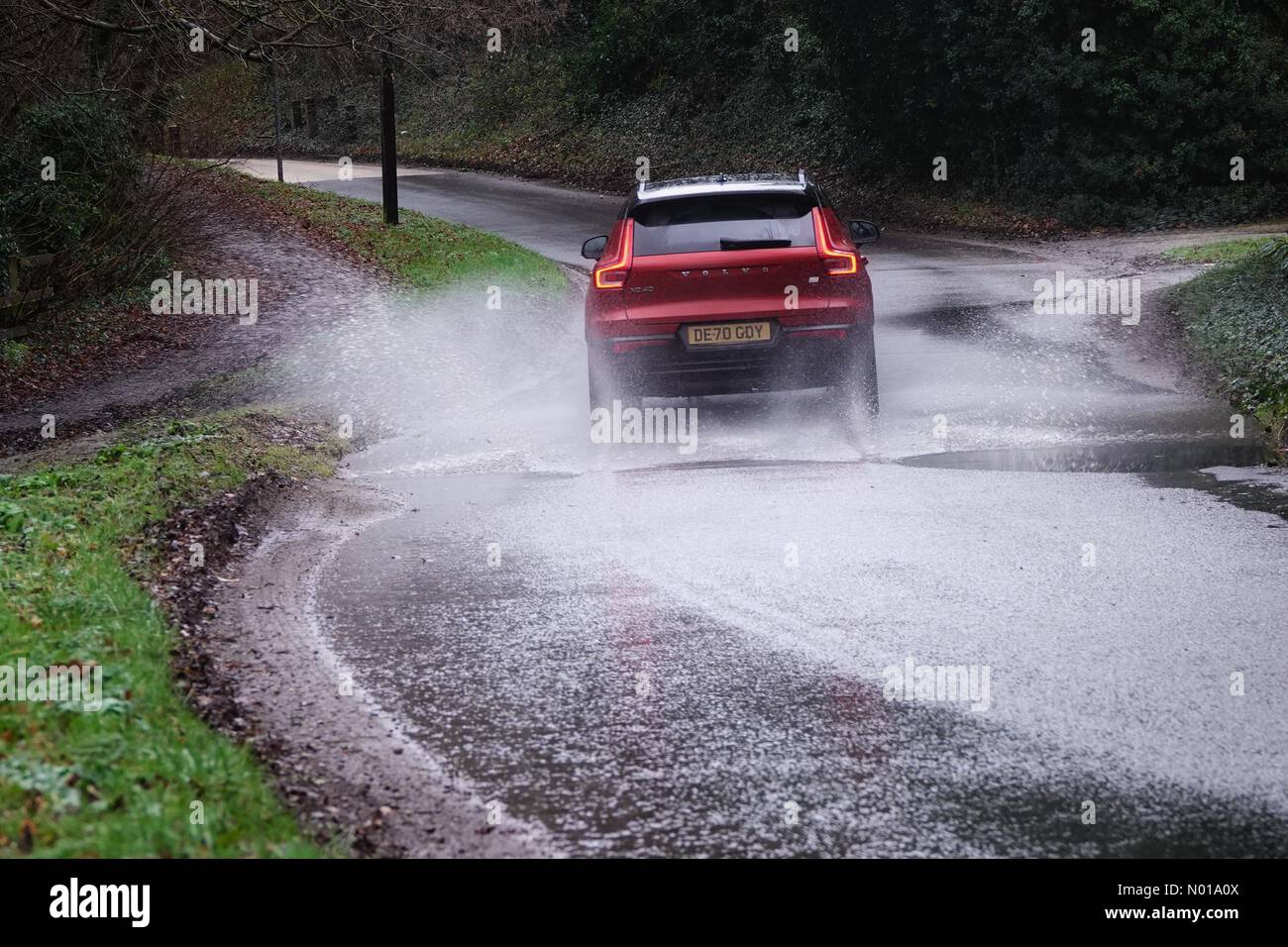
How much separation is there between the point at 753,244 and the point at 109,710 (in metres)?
6.88

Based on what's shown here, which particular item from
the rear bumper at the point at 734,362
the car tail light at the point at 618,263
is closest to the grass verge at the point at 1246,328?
the rear bumper at the point at 734,362

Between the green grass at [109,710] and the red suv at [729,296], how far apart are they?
3.13 meters

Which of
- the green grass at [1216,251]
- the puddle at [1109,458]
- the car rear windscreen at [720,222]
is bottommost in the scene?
the puddle at [1109,458]

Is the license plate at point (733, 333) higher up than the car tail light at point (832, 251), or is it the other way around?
the car tail light at point (832, 251)

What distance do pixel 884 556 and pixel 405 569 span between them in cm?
261

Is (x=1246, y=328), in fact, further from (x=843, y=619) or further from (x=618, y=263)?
(x=843, y=619)

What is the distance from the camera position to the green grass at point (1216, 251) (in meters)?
21.3

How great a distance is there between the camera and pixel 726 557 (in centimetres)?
799

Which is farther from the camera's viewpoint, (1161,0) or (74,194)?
(1161,0)

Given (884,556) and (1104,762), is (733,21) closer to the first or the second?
(884,556)

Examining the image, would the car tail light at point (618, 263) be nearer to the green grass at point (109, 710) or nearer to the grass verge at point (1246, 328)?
the green grass at point (109, 710)

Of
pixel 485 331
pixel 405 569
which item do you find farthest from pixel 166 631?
pixel 485 331
